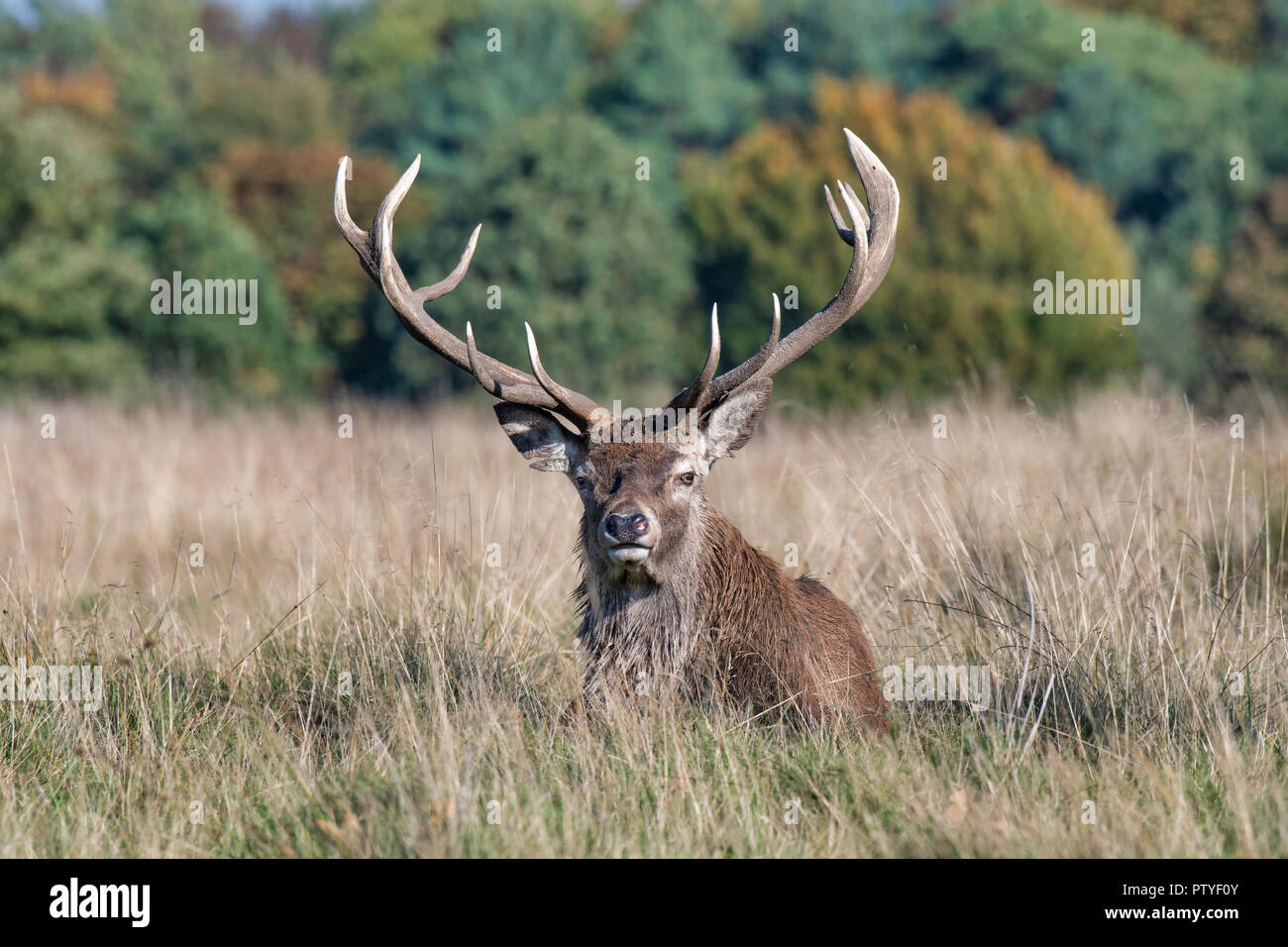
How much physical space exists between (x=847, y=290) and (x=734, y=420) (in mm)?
704

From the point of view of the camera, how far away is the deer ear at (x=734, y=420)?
5652 millimetres

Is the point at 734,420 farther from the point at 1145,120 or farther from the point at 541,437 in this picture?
the point at 1145,120

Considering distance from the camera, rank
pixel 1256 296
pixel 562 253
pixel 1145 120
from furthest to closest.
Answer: pixel 1145 120, pixel 1256 296, pixel 562 253

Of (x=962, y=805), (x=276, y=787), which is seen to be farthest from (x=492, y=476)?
(x=962, y=805)

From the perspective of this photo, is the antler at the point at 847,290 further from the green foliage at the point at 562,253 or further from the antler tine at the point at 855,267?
the green foliage at the point at 562,253

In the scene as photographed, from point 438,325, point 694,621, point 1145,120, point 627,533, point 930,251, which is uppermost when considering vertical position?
point 1145,120

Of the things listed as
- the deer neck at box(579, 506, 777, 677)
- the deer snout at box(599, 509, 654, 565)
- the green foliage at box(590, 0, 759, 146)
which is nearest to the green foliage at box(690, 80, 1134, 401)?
the green foliage at box(590, 0, 759, 146)

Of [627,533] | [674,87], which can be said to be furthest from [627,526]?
[674,87]

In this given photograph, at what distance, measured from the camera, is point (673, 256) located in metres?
31.3

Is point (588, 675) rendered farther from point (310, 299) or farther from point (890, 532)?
point (310, 299)

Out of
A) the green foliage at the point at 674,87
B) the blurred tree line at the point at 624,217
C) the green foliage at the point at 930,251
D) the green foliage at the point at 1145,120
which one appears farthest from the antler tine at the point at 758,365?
the green foliage at the point at 674,87

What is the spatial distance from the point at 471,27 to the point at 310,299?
2444 cm

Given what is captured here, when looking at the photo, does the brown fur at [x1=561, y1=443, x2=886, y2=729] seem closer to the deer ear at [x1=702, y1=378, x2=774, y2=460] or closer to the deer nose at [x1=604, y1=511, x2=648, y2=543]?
the deer nose at [x1=604, y1=511, x2=648, y2=543]

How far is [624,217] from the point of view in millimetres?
29531
